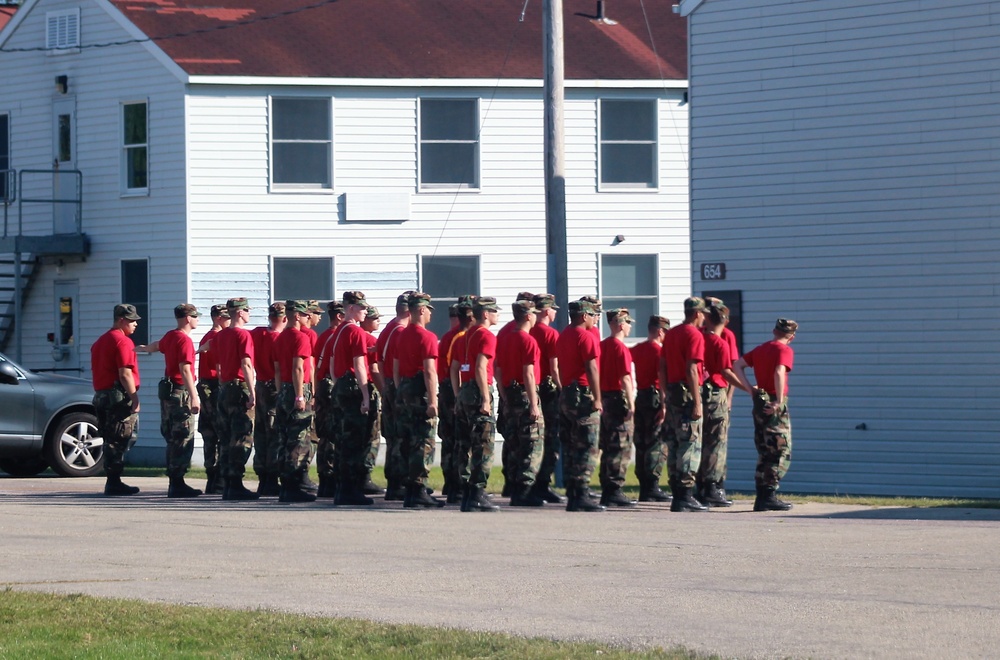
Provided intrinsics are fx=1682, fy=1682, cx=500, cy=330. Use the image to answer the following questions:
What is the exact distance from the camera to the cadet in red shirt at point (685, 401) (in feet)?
49.2

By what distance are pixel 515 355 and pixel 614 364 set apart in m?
1.04

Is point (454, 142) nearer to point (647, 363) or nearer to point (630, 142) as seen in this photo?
point (630, 142)

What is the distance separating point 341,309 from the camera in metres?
16.9

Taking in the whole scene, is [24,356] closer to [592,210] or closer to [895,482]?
[592,210]

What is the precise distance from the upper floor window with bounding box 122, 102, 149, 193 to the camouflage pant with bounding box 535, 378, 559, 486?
1122cm

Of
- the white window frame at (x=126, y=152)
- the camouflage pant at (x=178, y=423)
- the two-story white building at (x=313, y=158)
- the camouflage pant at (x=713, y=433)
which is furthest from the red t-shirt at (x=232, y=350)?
the white window frame at (x=126, y=152)

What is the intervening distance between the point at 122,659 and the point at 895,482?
1226 cm

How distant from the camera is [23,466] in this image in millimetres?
21625

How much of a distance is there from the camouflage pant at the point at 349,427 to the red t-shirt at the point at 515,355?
1556mm

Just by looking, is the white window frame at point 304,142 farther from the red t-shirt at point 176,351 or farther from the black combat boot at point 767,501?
the black combat boot at point 767,501

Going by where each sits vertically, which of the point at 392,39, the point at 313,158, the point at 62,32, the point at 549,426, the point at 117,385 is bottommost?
the point at 549,426

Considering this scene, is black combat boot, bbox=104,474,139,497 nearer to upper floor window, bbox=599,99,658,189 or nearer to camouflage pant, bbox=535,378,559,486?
camouflage pant, bbox=535,378,559,486

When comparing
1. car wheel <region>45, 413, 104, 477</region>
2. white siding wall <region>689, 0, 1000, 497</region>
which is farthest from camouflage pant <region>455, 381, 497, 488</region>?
car wheel <region>45, 413, 104, 477</region>

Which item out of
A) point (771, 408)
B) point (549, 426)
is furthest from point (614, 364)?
point (771, 408)
